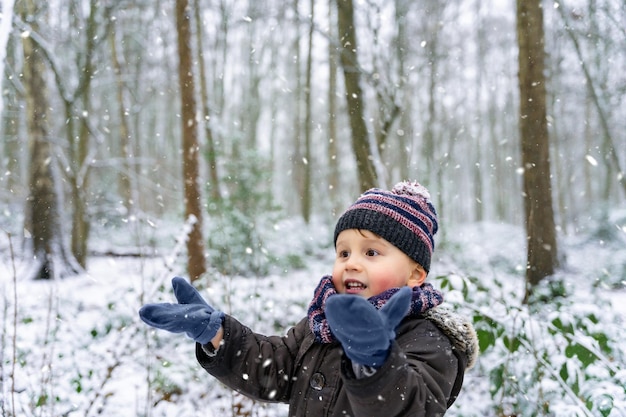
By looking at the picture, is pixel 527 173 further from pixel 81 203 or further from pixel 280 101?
pixel 280 101

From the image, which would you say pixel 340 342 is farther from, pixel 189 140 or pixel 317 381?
pixel 189 140

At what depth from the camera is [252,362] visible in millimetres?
1641

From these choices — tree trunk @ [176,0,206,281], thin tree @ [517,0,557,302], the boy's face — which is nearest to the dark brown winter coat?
the boy's face

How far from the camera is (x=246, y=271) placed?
9141 mm

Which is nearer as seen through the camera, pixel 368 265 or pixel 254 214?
pixel 368 265

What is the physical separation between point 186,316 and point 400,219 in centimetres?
73

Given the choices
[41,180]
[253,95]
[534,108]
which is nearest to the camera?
[534,108]

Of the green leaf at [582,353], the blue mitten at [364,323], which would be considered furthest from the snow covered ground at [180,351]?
the blue mitten at [364,323]

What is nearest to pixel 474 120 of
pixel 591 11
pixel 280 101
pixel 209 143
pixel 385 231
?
pixel 280 101

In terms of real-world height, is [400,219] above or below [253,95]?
below

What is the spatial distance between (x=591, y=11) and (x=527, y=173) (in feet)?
22.0

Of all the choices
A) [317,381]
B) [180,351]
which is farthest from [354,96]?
[317,381]

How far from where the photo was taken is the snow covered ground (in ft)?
10.0

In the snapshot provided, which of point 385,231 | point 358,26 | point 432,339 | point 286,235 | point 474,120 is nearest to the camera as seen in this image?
point 432,339
